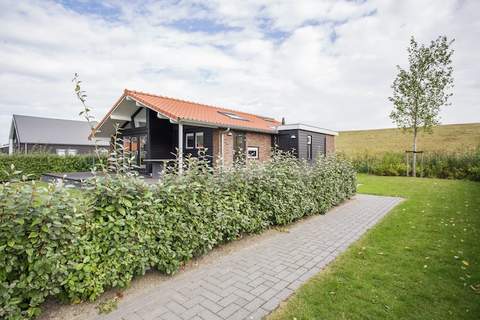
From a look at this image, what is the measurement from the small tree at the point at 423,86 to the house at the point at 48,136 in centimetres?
2662

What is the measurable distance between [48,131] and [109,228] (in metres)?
34.3

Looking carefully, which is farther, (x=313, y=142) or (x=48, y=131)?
(x=48, y=131)

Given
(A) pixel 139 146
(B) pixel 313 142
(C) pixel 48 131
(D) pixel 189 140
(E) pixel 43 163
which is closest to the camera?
(D) pixel 189 140

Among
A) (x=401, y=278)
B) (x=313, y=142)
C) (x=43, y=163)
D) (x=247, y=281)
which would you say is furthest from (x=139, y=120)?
(x=401, y=278)

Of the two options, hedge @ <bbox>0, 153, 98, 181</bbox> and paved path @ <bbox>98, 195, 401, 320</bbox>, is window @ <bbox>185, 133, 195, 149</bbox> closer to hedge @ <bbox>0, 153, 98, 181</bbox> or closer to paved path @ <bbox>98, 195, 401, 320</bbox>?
hedge @ <bbox>0, 153, 98, 181</bbox>

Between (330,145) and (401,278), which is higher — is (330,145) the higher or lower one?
the higher one

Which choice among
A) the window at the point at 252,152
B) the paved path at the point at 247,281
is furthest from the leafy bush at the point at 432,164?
the paved path at the point at 247,281

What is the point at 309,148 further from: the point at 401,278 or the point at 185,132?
the point at 401,278

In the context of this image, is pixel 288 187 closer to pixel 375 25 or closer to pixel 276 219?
pixel 276 219

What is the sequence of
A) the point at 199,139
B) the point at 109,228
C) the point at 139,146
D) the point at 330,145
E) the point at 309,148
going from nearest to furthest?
the point at 109,228, the point at 199,139, the point at 139,146, the point at 309,148, the point at 330,145

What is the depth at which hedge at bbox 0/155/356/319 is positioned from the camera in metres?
2.07

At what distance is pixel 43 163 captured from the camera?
51.9 feet

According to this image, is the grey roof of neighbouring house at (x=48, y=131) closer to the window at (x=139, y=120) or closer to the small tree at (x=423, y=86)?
the window at (x=139, y=120)

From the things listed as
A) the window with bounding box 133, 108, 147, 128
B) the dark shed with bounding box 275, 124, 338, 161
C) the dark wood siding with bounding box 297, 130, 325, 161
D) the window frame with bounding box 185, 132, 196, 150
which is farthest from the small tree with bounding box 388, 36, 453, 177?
the window with bounding box 133, 108, 147, 128
